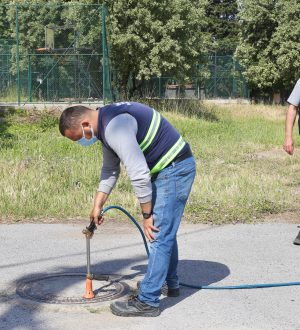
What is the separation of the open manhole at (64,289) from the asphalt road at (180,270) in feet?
0.09

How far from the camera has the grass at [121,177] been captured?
8.25m

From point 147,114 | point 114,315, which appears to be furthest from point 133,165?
point 114,315

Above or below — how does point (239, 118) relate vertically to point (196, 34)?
below

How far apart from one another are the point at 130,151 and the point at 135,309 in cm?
124

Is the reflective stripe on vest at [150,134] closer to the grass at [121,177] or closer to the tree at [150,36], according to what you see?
the grass at [121,177]

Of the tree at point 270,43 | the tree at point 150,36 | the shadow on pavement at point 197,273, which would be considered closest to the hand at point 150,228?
the shadow on pavement at point 197,273

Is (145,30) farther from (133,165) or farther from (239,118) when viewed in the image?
(133,165)

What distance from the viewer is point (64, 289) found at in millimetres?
5199

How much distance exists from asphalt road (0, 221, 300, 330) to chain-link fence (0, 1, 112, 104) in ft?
43.0

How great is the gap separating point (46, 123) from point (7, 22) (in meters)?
5.69

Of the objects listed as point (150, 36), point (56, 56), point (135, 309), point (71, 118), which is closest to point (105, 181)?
point (71, 118)

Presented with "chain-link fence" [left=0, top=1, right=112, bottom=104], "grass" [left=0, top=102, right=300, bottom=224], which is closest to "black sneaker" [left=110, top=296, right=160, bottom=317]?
"grass" [left=0, top=102, right=300, bottom=224]

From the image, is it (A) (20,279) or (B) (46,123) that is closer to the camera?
(A) (20,279)

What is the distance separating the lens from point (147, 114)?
446 cm
